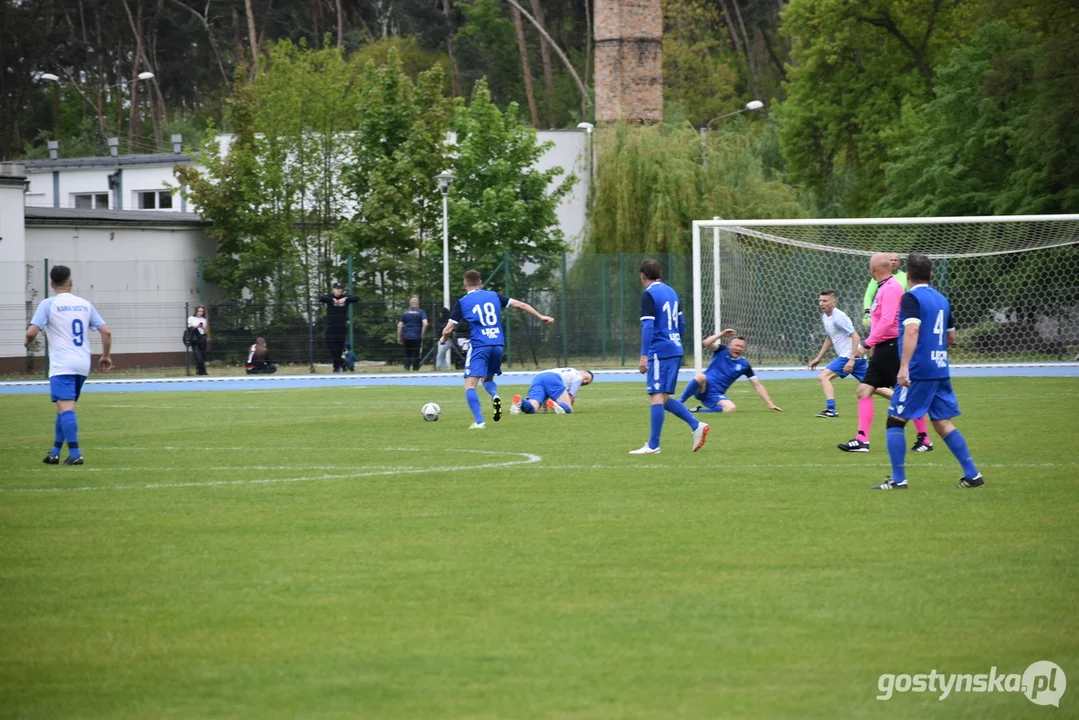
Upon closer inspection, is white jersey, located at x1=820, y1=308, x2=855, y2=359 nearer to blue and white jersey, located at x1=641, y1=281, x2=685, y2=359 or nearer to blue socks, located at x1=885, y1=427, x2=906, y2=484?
blue and white jersey, located at x1=641, y1=281, x2=685, y2=359

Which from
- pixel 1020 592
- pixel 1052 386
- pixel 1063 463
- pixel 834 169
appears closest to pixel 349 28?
pixel 834 169

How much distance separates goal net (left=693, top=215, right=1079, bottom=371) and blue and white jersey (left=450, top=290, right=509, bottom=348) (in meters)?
14.6

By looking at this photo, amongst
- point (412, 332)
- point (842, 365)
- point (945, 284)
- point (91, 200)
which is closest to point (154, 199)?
point (91, 200)

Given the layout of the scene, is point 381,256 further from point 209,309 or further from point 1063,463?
point 1063,463

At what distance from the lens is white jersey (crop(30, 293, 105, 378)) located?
14.6 meters

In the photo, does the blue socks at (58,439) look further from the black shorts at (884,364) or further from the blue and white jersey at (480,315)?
the black shorts at (884,364)

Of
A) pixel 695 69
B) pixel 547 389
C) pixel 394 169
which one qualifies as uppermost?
pixel 695 69

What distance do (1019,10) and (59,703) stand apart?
40410mm

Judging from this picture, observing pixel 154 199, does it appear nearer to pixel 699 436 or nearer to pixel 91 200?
pixel 91 200

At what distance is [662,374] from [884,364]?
210cm

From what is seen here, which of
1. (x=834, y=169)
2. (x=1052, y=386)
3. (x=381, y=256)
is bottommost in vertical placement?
(x=1052, y=386)

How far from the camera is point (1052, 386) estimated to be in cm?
2627

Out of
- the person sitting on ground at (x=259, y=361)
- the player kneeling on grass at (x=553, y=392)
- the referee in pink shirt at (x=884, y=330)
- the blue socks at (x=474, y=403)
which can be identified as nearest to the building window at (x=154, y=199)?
the person sitting on ground at (x=259, y=361)

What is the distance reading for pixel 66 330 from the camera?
14625 mm
